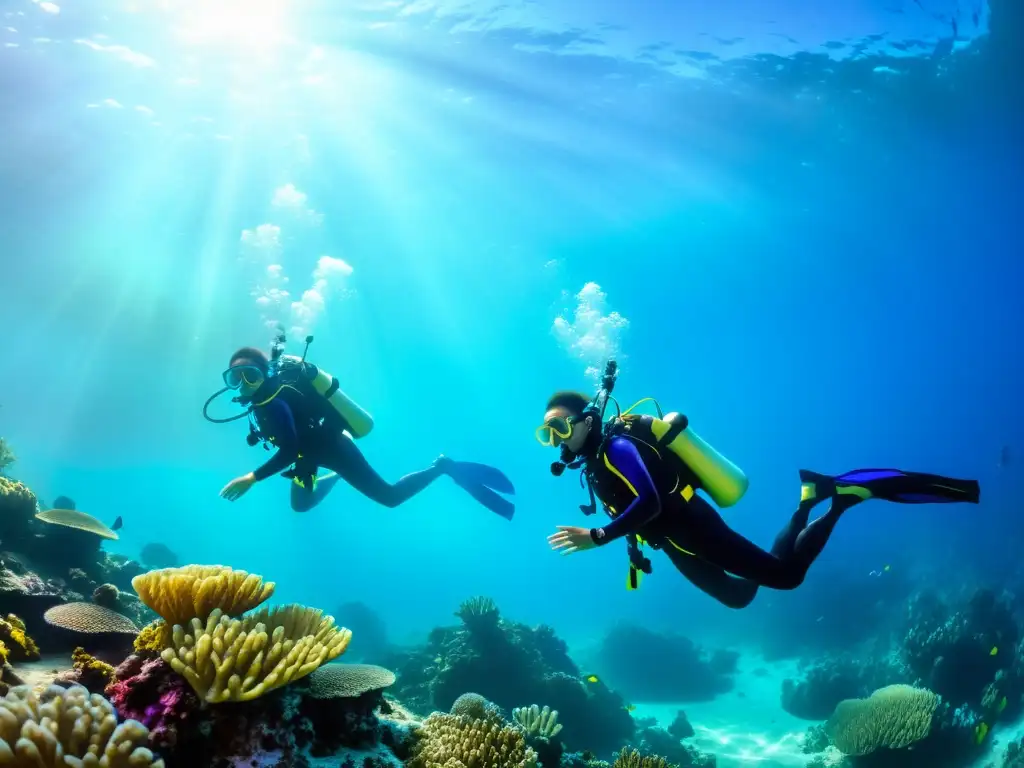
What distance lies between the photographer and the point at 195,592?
3.81m

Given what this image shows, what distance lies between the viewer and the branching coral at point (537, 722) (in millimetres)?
5607

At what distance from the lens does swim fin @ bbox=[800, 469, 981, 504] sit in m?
5.21

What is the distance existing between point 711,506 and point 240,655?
4310mm

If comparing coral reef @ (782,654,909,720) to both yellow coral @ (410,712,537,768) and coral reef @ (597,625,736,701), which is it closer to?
coral reef @ (597,625,736,701)

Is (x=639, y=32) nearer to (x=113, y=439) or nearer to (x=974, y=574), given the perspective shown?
(x=974, y=574)

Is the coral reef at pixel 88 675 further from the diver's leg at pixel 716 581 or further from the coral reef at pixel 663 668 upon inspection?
the coral reef at pixel 663 668

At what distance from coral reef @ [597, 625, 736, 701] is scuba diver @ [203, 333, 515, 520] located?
13.3 metres

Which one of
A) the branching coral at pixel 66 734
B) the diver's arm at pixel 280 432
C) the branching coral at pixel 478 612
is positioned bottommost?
the branching coral at pixel 66 734

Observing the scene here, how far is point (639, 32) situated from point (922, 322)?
6750 centimetres

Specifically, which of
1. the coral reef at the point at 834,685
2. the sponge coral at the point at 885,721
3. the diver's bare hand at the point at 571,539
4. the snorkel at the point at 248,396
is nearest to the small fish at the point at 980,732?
the sponge coral at the point at 885,721

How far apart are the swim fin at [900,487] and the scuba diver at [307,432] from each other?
6379 millimetres

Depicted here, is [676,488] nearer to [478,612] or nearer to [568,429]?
[568,429]

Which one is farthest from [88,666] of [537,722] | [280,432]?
[537,722]

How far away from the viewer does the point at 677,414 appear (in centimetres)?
573
